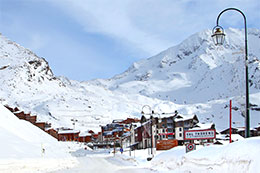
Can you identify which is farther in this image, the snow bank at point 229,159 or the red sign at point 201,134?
the red sign at point 201,134

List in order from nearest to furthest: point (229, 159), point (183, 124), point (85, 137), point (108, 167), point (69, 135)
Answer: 1. point (229, 159)
2. point (108, 167)
3. point (183, 124)
4. point (69, 135)
5. point (85, 137)

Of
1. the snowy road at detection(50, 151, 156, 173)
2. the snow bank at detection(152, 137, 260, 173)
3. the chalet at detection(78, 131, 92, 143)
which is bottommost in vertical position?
the chalet at detection(78, 131, 92, 143)

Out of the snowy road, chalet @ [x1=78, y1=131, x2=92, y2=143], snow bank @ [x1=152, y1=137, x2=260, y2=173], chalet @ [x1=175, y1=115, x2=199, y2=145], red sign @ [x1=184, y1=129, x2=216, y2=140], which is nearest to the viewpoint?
snow bank @ [x1=152, y1=137, x2=260, y2=173]

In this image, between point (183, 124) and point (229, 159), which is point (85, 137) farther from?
point (229, 159)

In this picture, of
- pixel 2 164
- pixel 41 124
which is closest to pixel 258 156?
pixel 2 164

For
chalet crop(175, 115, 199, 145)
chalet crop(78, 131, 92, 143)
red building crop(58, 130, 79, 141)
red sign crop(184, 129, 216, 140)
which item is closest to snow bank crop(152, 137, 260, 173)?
red sign crop(184, 129, 216, 140)

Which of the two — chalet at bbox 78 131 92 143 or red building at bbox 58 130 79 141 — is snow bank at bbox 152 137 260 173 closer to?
red building at bbox 58 130 79 141

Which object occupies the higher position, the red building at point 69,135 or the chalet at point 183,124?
the chalet at point 183,124

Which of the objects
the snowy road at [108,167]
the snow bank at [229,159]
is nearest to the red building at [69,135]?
the snowy road at [108,167]

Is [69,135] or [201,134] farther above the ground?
[201,134]

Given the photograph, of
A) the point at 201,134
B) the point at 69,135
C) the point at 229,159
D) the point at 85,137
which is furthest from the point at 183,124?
the point at 229,159

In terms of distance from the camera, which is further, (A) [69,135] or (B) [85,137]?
(B) [85,137]

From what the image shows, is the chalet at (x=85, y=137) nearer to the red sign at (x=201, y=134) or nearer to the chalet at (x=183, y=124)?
the chalet at (x=183, y=124)

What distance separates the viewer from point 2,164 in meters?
21.5
